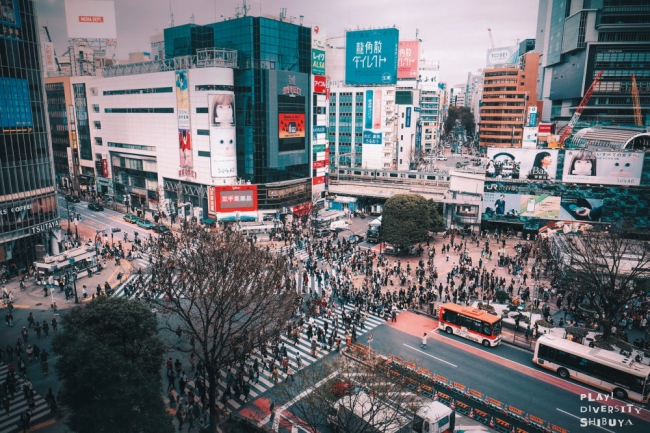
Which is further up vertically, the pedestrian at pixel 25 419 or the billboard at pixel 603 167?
the billboard at pixel 603 167

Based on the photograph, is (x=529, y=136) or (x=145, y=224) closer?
(x=145, y=224)

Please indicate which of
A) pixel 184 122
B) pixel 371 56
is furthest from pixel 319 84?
pixel 371 56

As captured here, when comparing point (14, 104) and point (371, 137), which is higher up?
point (14, 104)

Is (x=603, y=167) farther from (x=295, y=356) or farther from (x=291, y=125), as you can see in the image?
(x=295, y=356)

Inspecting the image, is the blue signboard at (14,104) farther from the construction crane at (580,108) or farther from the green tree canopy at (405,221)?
the construction crane at (580,108)

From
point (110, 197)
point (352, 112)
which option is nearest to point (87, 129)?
point (110, 197)

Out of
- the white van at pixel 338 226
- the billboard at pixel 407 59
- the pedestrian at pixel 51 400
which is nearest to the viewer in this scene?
the pedestrian at pixel 51 400

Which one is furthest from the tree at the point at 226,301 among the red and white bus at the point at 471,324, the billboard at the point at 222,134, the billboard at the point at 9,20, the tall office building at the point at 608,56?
the tall office building at the point at 608,56
